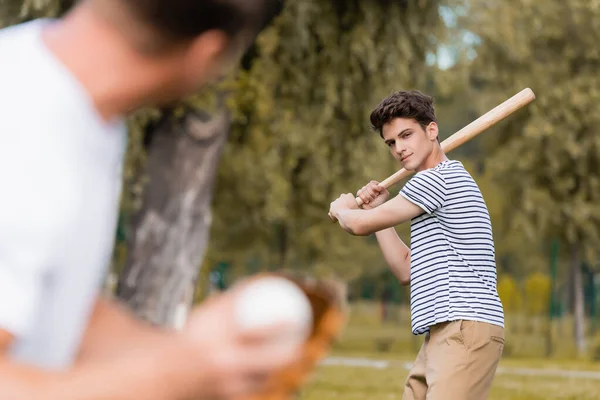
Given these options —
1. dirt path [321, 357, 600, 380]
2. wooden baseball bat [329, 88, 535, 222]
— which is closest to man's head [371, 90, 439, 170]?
wooden baseball bat [329, 88, 535, 222]

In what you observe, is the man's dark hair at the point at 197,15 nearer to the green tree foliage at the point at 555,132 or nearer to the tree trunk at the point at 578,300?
the green tree foliage at the point at 555,132

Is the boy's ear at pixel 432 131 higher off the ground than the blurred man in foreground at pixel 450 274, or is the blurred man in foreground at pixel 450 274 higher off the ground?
the boy's ear at pixel 432 131

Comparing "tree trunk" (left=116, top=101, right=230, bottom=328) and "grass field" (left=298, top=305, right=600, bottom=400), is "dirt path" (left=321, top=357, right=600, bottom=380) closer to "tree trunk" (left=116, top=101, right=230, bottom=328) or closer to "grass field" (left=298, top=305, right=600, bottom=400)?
"grass field" (left=298, top=305, right=600, bottom=400)

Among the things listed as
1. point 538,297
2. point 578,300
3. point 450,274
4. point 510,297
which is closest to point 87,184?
point 450,274

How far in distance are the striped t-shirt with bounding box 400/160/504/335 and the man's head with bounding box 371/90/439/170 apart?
0.15 m

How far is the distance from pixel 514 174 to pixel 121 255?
7268 mm

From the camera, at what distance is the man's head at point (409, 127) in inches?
170

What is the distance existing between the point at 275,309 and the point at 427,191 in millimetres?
3005

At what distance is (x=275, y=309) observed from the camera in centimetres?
114

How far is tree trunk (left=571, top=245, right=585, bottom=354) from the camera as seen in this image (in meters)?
19.4

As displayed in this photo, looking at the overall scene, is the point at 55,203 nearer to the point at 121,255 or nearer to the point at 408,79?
the point at 408,79

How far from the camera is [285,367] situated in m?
1.17

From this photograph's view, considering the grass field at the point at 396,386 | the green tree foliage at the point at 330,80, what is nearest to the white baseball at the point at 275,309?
the grass field at the point at 396,386

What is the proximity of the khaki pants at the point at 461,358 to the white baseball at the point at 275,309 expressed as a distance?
2955 millimetres
